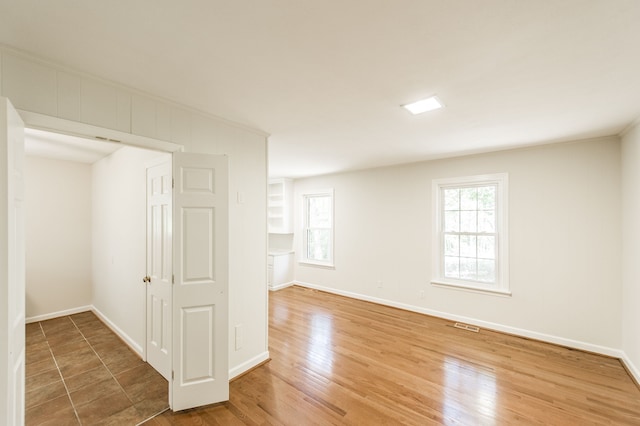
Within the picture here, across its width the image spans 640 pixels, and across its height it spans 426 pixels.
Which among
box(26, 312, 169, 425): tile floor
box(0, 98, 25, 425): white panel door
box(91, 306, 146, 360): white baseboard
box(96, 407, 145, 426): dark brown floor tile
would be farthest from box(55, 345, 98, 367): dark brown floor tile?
box(0, 98, 25, 425): white panel door

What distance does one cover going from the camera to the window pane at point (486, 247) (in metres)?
3.87

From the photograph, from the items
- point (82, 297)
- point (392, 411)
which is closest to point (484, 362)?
point (392, 411)

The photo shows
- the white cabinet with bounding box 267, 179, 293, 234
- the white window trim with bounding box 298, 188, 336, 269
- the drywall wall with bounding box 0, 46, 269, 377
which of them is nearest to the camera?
the drywall wall with bounding box 0, 46, 269, 377

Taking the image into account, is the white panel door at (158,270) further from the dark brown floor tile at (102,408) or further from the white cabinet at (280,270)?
the white cabinet at (280,270)

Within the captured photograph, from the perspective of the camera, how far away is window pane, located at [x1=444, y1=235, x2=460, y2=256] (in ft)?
13.8

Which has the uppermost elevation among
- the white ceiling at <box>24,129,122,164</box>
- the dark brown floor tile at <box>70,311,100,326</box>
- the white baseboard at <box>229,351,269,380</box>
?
the white ceiling at <box>24,129,122,164</box>

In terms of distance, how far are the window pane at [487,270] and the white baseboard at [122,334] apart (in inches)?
181

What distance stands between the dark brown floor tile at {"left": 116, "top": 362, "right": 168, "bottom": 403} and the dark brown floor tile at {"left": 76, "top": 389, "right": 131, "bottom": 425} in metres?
0.07

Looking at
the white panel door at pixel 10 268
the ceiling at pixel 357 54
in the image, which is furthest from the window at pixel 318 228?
the white panel door at pixel 10 268

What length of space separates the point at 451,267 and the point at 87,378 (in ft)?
15.8

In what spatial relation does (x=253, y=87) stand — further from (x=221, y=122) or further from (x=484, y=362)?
(x=484, y=362)

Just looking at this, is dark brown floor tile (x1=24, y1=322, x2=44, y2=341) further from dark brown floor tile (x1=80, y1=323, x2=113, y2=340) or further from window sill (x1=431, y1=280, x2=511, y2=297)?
window sill (x1=431, y1=280, x2=511, y2=297)

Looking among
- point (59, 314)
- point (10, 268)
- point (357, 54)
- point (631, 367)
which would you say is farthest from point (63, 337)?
point (631, 367)

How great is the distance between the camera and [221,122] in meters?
2.57
